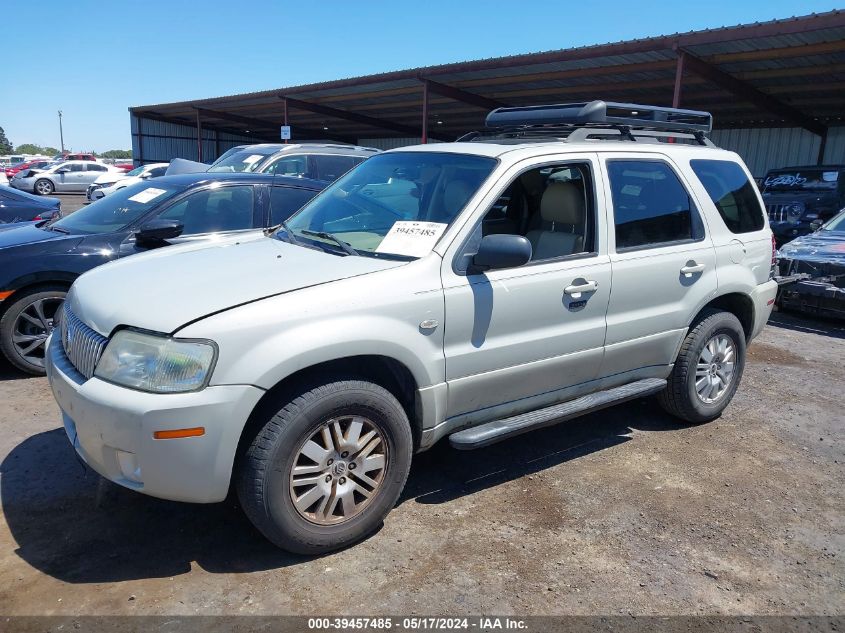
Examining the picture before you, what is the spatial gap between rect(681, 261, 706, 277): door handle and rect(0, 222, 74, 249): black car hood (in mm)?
4677

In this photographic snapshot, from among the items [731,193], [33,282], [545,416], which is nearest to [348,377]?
[545,416]

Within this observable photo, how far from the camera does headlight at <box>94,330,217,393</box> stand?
8.77 feet

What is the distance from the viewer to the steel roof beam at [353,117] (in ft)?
85.1

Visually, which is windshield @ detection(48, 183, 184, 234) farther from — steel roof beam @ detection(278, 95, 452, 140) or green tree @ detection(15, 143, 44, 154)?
green tree @ detection(15, 143, 44, 154)

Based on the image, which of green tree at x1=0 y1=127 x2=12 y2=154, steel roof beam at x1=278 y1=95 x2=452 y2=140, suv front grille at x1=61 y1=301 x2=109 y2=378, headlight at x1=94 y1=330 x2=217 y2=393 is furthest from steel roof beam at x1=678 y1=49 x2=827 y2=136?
green tree at x1=0 y1=127 x2=12 y2=154

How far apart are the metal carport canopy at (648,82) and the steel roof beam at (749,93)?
0.09 ft

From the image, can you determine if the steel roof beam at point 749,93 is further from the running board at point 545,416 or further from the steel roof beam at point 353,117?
the steel roof beam at point 353,117

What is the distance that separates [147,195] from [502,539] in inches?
176

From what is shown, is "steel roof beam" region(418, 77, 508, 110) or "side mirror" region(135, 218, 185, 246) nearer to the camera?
"side mirror" region(135, 218, 185, 246)

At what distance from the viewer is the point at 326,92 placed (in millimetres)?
23688

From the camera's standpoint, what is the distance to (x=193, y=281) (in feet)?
10.2

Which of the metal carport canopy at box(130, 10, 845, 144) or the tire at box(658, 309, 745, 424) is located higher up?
the metal carport canopy at box(130, 10, 845, 144)

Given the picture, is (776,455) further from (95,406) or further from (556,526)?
(95,406)

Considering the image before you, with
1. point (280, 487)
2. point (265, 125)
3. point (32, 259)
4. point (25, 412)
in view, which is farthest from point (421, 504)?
point (265, 125)
